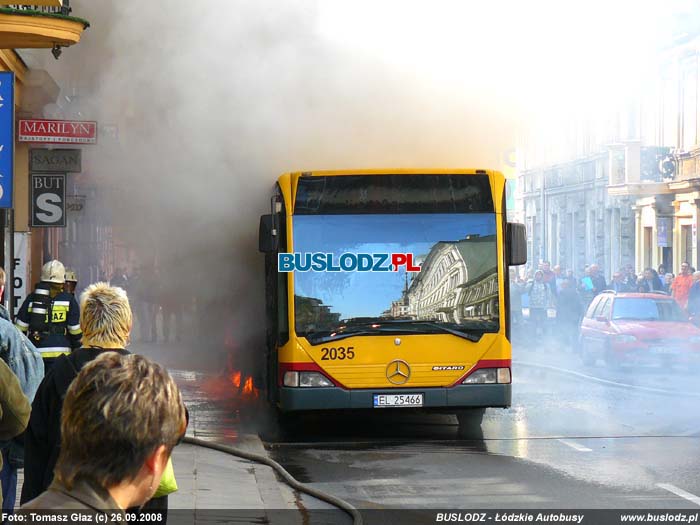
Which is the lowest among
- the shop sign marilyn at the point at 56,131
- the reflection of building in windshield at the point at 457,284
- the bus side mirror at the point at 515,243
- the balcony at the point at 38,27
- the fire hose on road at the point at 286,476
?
the fire hose on road at the point at 286,476

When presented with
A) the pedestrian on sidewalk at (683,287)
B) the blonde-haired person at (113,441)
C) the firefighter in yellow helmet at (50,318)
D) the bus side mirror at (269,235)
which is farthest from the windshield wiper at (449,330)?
the pedestrian on sidewalk at (683,287)

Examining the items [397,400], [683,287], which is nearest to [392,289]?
[397,400]

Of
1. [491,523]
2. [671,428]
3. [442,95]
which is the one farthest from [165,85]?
[491,523]

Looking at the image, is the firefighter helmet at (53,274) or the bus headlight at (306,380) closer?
the firefighter helmet at (53,274)

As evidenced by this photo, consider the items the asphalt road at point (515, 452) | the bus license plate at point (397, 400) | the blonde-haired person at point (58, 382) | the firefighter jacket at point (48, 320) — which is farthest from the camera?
the bus license plate at point (397, 400)

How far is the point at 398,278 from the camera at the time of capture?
1108 centimetres

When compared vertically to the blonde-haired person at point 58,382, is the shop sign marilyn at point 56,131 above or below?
above

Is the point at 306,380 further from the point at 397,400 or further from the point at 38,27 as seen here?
the point at 38,27

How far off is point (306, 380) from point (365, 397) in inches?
20.5

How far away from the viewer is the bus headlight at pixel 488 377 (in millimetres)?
11141

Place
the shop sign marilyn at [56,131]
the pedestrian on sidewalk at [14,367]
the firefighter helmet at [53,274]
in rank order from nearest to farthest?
the pedestrian on sidewalk at [14,367] < the firefighter helmet at [53,274] < the shop sign marilyn at [56,131]

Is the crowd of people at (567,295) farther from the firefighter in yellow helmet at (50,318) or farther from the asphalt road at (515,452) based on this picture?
the firefighter in yellow helmet at (50,318)

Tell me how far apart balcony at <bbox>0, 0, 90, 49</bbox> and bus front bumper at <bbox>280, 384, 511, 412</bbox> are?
12.3ft

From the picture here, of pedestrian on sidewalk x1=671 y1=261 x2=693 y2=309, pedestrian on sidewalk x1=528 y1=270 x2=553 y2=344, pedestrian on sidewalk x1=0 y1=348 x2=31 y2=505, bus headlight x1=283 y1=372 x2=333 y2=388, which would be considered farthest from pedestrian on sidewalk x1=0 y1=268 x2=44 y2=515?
pedestrian on sidewalk x1=528 y1=270 x2=553 y2=344
